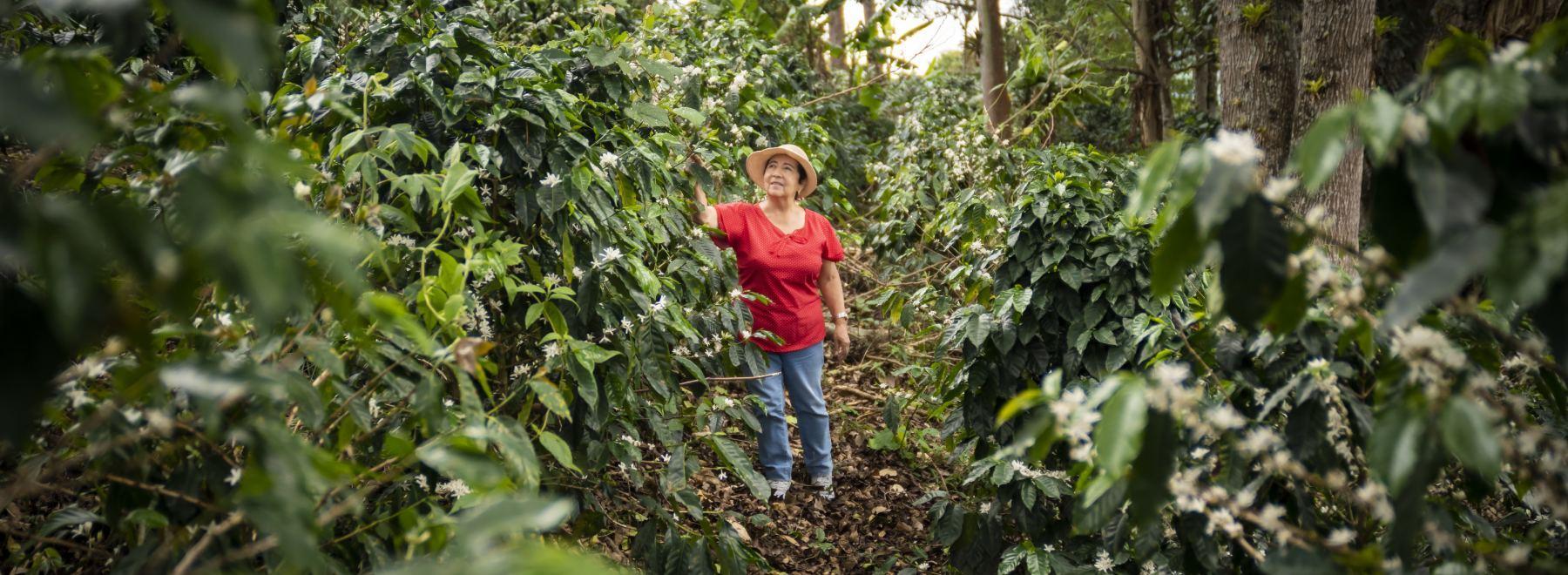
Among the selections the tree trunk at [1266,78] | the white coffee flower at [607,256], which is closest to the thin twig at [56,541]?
the white coffee flower at [607,256]

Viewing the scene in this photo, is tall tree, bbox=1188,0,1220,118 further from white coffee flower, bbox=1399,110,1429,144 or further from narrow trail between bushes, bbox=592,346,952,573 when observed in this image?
white coffee flower, bbox=1399,110,1429,144

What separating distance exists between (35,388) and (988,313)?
8.33ft

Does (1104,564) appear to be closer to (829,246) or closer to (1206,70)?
(829,246)

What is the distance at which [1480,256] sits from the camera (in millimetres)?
834

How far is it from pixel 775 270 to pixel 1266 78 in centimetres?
260

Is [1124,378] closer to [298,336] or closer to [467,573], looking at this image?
[467,573]

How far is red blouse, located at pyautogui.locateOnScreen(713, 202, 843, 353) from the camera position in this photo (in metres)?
3.97

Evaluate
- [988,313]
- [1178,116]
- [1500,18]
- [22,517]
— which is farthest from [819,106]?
[22,517]

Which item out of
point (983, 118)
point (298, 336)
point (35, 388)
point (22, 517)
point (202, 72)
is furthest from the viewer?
point (983, 118)

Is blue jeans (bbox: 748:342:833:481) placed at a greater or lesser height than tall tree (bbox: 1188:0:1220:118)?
lesser

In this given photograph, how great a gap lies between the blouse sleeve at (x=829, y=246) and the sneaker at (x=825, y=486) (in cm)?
100

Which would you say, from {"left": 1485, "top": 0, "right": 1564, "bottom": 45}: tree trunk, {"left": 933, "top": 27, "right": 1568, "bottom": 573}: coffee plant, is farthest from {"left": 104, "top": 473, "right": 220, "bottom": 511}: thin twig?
{"left": 1485, "top": 0, "right": 1564, "bottom": 45}: tree trunk

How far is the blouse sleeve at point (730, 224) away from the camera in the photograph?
3889 mm

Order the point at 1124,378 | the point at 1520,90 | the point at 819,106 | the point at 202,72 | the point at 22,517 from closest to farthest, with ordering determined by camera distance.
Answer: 1. the point at 1520,90
2. the point at 1124,378
3. the point at 22,517
4. the point at 202,72
5. the point at 819,106
